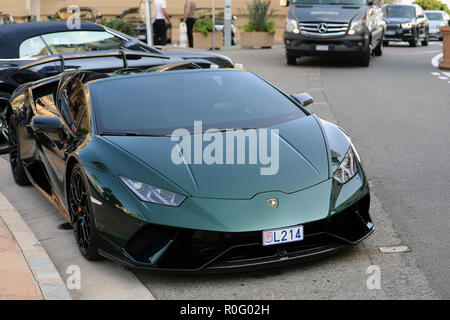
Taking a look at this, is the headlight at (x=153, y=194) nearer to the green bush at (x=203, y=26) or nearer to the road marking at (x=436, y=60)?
the road marking at (x=436, y=60)

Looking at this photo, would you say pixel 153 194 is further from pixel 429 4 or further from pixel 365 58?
pixel 429 4

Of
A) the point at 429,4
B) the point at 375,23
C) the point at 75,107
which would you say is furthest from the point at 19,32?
the point at 429,4

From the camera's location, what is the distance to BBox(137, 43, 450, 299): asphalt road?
4.33 m

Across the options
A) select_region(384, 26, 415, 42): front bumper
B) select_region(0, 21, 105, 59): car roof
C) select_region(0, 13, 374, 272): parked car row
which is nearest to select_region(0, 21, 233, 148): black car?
select_region(0, 21, 105, 59): car roof

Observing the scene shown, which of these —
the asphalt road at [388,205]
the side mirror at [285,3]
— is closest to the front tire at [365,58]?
the side mirror at [285,3]

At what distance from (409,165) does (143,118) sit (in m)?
3.27

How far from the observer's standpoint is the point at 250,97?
5.88 meters

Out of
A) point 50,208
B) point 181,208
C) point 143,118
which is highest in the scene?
point 143,118

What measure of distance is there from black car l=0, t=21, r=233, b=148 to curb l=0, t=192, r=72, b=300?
2.67 metres

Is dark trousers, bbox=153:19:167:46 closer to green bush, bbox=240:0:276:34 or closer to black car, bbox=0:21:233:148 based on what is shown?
green bush, bbox=240:0:276:34

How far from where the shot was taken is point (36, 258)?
493 cm

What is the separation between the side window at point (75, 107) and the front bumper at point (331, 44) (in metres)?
11.6
